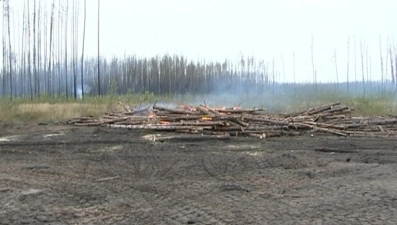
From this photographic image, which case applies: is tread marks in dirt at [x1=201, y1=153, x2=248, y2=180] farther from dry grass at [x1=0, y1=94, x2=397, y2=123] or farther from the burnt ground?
dry grass at [x1=0, y1=94, x2=397, y2=123]

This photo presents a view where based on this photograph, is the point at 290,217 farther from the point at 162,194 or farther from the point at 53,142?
the point at 53,142

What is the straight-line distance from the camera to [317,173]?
761cm

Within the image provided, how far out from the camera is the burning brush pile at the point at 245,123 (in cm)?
1305

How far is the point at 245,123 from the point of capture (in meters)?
13.3

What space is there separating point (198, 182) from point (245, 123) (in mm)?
6480

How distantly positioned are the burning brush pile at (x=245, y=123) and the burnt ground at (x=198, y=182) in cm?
119

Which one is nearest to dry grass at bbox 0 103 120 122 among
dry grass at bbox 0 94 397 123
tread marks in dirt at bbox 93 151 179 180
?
dry grass at bbox 0 94 397 123

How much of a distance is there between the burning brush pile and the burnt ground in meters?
1.19

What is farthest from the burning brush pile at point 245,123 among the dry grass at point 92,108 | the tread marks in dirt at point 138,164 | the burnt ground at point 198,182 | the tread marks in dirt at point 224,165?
Result: the dry grass at point 92,108

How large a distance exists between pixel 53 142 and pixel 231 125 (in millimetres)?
4720

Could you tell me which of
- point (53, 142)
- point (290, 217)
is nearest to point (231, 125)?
point (53, 142)

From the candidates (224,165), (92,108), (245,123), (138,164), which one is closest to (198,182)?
(224,165)

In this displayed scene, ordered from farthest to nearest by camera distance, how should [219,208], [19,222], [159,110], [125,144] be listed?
[159,110] < [125,144] < [219,208] < [19,222]

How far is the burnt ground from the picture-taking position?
5.13 m
